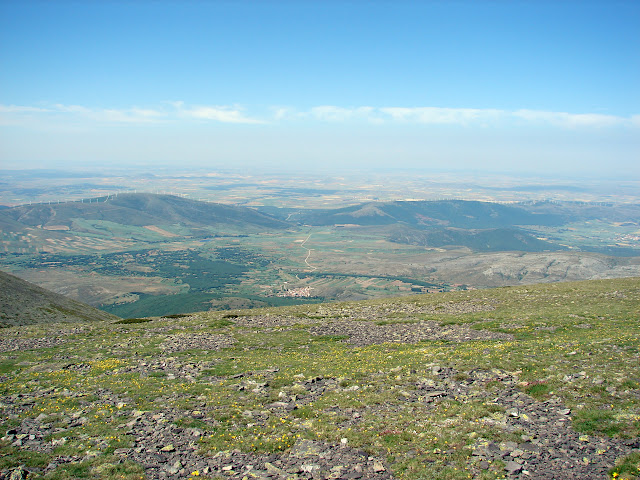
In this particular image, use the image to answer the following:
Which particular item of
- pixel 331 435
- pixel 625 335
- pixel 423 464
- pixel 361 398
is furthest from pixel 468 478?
pixel 625 335

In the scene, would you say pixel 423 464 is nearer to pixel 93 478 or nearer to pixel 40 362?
pixel 93 478

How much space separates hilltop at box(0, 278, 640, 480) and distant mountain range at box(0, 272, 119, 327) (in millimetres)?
24374

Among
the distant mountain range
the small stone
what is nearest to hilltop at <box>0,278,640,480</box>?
the small stone

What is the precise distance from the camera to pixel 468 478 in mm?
13234

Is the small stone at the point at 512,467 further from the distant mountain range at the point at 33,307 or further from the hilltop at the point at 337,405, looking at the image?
the distant mountain range at the point at 33,307

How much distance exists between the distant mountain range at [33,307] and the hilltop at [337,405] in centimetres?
2437

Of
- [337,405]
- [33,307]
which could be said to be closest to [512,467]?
[337,405]

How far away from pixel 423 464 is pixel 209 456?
8437 millimetres

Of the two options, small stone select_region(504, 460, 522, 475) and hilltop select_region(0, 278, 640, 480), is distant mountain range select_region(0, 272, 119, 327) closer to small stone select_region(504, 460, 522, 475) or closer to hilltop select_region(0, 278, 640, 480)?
hilltop select_region(0, 278, 640, 480)

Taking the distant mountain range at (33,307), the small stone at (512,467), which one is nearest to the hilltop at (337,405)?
the small stone at (512,467)

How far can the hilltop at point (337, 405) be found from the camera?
47.4 feet

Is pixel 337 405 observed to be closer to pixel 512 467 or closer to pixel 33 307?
pixel 512 467

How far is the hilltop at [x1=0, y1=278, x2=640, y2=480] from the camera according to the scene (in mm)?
14445

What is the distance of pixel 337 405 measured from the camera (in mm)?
20094
